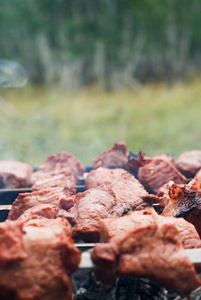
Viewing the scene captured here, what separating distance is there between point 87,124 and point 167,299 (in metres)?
8.30

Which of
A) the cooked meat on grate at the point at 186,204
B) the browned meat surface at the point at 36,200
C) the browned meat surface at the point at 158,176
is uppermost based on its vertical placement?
the browned meat surface at the point at 158,176

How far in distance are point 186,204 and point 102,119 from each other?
8.52m

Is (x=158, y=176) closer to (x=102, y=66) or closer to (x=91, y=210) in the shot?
(x=91, y=210)

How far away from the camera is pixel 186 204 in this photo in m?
1.99

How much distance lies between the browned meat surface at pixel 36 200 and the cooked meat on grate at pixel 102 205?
0.11m

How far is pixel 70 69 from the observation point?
45.8 ft

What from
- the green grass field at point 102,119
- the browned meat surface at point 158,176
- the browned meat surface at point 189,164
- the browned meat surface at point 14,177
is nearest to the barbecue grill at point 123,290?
the browned meat surface at point 158,176

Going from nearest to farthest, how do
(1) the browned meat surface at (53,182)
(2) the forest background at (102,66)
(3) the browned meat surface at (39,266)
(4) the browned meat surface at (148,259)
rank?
(3) the browned meat surface at (39,266) → (4) the browned meat surface at (148,259) → (1) the browned meat surface at (53,182) → (2) the forest background at (102,66)

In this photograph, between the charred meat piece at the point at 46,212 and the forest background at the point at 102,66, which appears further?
the forest background at the point at 102,66

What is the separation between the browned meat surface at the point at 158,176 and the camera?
260cm

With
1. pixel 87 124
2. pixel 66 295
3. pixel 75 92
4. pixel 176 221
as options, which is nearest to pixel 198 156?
pixel 176 221

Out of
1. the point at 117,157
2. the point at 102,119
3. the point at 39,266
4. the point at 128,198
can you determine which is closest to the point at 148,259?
the point at 39,266

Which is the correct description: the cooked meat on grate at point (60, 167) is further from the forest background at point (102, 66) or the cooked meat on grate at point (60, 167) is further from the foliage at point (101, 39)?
the foliage at point (101, 39)

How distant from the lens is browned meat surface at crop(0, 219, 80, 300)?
53.3 inches
